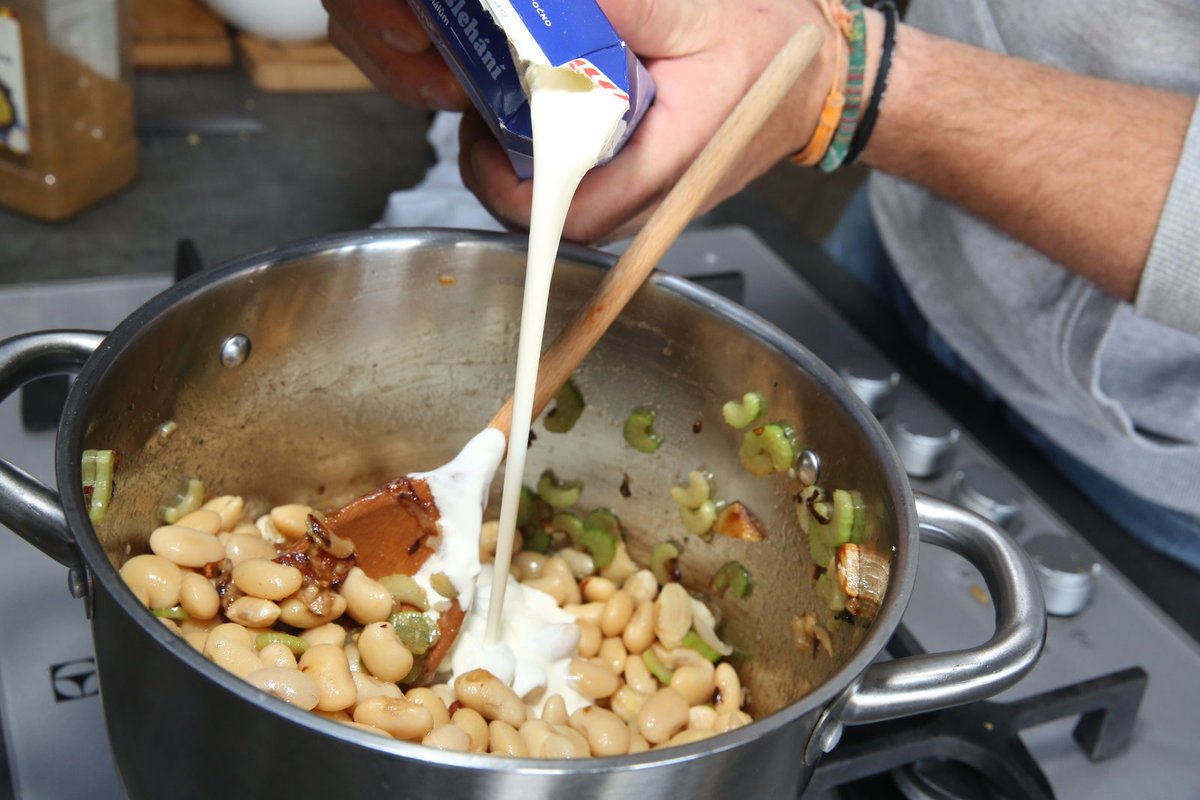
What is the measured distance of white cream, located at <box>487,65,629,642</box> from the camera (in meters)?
0.61

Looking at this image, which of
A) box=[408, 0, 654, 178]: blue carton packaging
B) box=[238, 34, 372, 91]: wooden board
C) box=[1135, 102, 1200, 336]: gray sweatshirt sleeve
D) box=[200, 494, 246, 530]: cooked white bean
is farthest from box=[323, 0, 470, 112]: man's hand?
box=[238, 34, 372, 91]: wooden board

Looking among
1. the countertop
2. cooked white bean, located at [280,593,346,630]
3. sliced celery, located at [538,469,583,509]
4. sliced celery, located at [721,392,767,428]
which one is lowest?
the countertop

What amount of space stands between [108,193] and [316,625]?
2.62 ft

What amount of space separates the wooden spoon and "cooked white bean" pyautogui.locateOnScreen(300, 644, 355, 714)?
97mm

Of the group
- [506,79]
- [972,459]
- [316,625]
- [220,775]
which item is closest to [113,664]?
[220,775]

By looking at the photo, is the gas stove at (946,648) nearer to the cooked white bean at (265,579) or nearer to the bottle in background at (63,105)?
the cooked white bean at (265,579)

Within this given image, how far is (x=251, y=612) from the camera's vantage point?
649 millimetres

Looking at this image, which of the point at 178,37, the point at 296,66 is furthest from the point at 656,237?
the point at 178,37

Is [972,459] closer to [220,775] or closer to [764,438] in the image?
[764,438]

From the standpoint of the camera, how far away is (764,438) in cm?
73

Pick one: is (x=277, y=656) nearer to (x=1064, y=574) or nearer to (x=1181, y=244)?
(x=1064, y=574)

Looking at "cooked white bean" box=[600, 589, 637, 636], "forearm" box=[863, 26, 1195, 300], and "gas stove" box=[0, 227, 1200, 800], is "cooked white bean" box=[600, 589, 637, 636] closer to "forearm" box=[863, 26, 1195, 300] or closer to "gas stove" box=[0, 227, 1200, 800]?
"gas stove" box=[0, 227, 1200, 800]

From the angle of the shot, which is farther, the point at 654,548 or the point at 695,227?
the point at 695,227

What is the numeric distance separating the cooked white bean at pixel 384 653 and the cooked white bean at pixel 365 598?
0.07 ft
